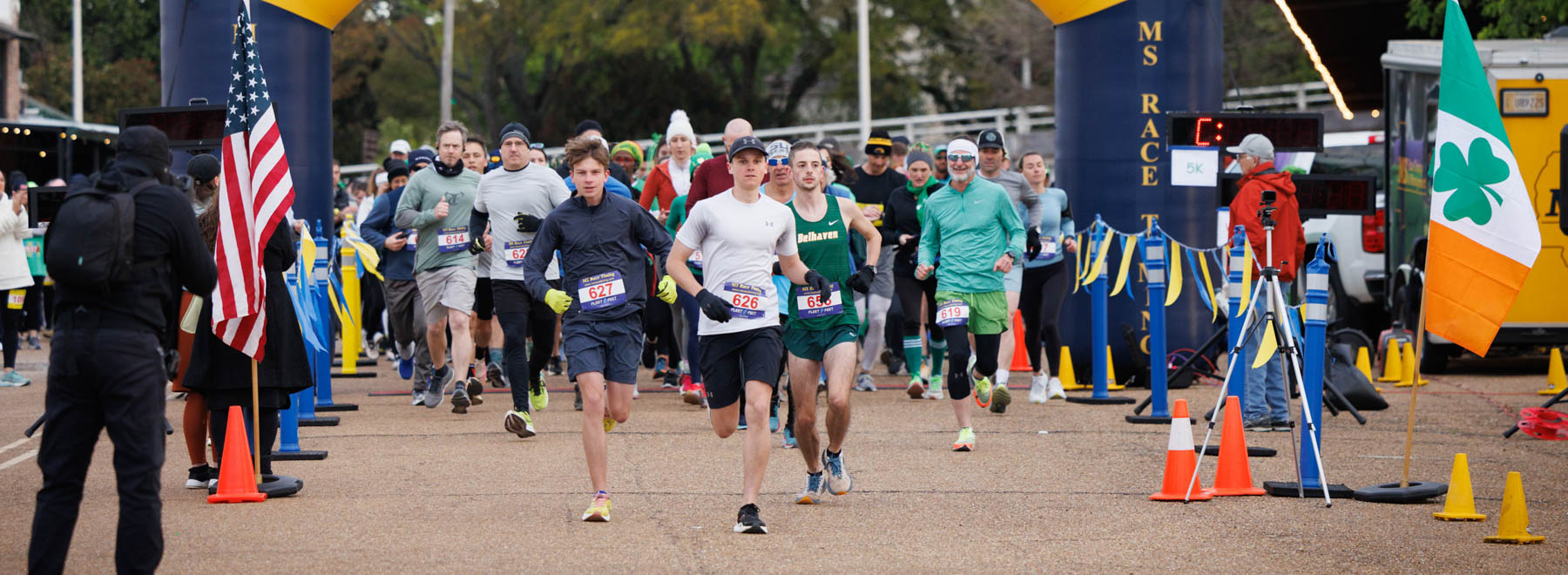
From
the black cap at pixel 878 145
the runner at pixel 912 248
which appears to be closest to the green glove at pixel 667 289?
the runner at pixel 912 248

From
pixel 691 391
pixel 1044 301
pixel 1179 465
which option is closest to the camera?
pixel 1179 465

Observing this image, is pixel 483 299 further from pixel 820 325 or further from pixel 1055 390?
pixel 820 325

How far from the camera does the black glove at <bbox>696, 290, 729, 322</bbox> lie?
779 cm

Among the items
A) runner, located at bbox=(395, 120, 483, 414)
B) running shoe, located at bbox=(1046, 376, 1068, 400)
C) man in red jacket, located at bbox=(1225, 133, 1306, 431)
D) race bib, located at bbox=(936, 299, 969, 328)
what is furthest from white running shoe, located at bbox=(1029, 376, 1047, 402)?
runner, located at bbox=(395, 120, 483, 414)

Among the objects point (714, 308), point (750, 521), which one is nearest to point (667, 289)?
point (714, 308)

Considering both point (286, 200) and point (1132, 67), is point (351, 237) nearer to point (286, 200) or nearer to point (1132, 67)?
point (1132, 67)

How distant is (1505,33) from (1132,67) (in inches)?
360

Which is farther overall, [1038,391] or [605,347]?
[1038,391]

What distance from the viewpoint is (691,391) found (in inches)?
533

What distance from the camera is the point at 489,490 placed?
903cm

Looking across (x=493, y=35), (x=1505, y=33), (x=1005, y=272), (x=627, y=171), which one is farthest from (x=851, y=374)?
(x=493, y=35)

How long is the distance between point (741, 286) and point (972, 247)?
3632mm

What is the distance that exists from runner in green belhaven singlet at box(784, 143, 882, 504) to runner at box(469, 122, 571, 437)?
8.98 feet

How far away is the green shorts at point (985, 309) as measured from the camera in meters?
11.4
